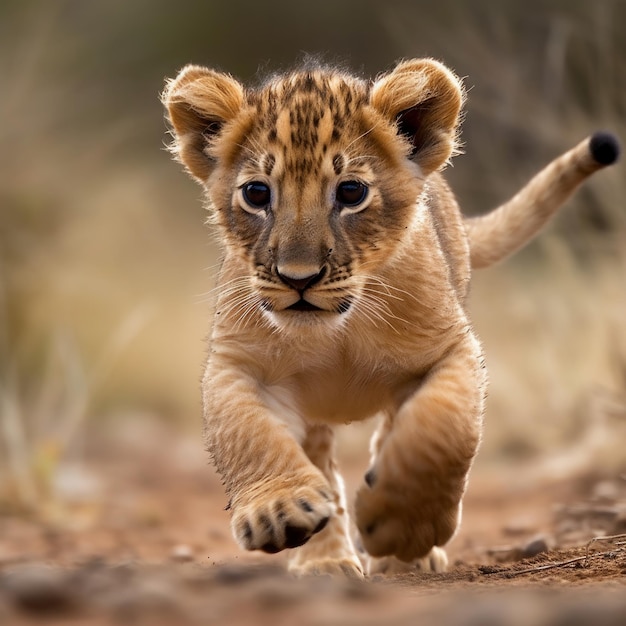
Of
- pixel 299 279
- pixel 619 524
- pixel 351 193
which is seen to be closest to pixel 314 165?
pixel 351 193

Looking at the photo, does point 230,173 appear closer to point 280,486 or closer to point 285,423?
point 285,423

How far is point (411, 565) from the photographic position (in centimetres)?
517

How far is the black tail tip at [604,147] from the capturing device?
558 centimetres

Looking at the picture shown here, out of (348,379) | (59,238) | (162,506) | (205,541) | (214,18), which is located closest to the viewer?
(348,379)

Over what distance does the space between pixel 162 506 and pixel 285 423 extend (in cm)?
433

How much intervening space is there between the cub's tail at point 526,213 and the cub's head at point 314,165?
3.93 ft

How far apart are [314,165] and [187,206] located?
9.20m

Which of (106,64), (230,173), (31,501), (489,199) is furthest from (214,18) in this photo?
(230,173)

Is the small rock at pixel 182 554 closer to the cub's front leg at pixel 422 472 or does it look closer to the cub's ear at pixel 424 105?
the cub's front leg at pixel 422 472

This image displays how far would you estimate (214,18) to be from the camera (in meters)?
14.7

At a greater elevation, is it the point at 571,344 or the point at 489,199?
the point at 489,199

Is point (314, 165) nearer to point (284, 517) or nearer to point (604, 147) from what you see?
point (284, 517)

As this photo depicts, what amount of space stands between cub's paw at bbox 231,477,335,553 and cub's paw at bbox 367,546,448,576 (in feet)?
3.81

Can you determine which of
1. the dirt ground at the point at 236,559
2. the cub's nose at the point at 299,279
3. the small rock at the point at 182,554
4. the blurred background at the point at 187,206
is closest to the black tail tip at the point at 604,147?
the dirt ground at the point at 236,559
